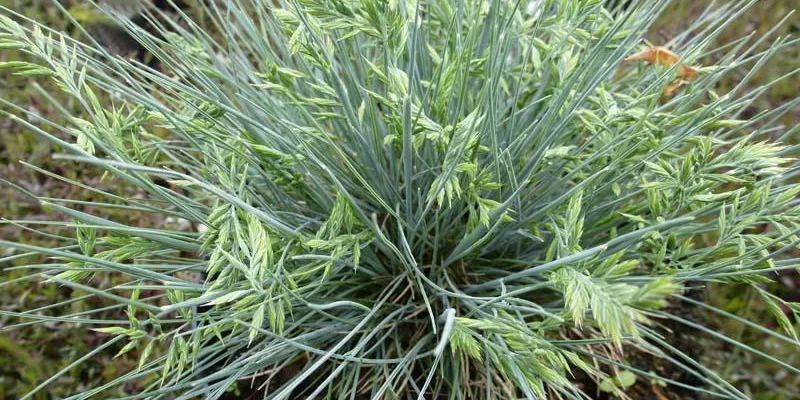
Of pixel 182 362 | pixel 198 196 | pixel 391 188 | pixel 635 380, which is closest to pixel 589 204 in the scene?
pixel 391 188

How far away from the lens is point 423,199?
115cm

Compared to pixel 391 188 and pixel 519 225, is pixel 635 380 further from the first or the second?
pixel 391 188

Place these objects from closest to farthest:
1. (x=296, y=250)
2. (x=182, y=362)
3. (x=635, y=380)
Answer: (x=182, y=362), (x=296, y=250), (x=635, y=380)

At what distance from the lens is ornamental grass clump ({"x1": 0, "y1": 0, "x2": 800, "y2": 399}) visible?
0.92 m

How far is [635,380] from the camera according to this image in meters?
1.42

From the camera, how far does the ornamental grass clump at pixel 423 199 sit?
0.92 m

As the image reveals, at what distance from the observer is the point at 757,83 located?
91.6 inches

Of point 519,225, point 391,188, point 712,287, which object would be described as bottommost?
point 712,287

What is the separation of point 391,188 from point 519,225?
237mm

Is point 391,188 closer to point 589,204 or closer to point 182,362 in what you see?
point 589,204

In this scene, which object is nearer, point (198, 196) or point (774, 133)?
point (198, 196)

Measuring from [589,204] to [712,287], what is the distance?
1082mm

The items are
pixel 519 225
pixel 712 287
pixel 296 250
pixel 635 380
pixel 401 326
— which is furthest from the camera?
pixel 712 287

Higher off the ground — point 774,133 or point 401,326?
point 774,133
